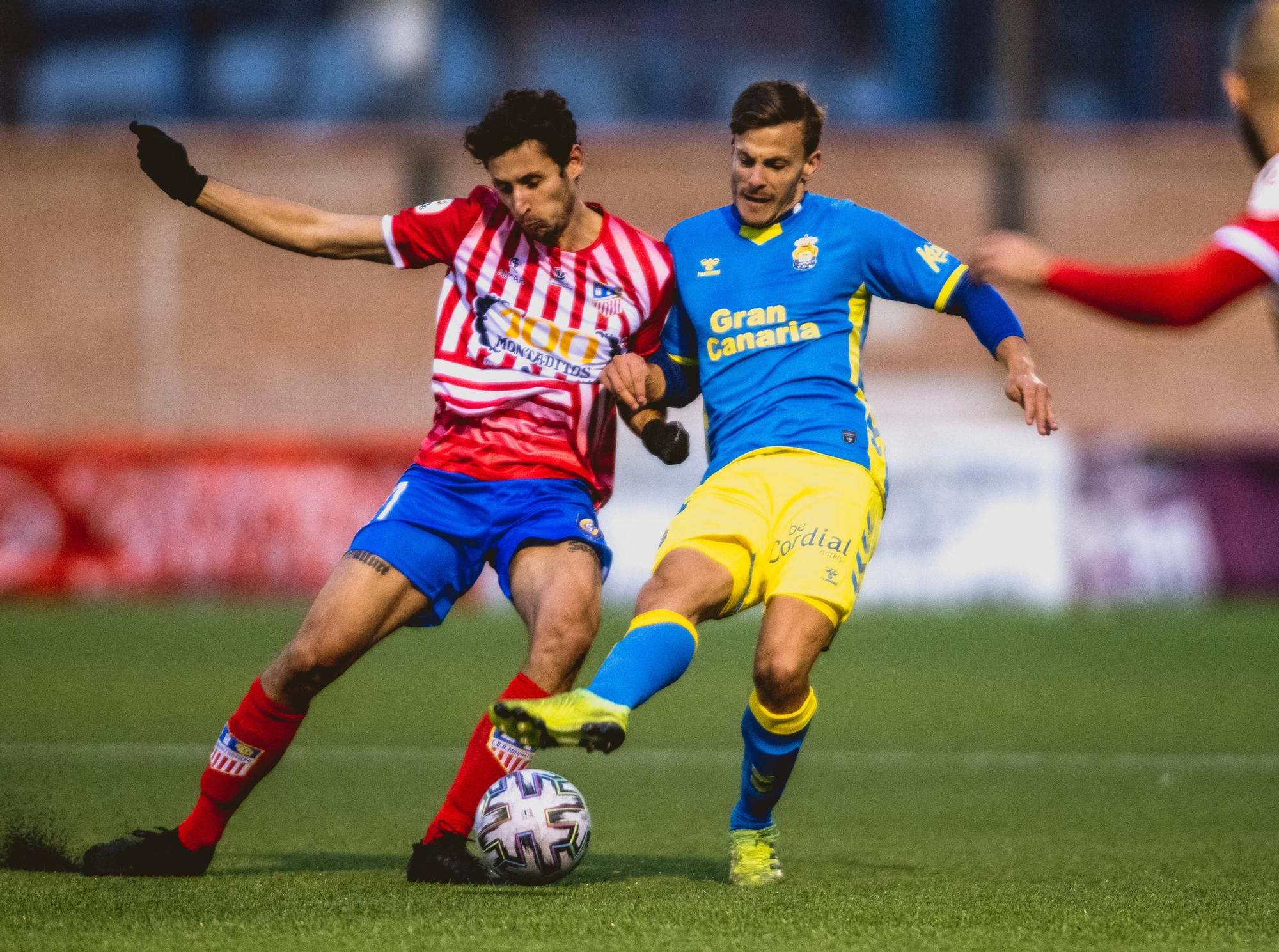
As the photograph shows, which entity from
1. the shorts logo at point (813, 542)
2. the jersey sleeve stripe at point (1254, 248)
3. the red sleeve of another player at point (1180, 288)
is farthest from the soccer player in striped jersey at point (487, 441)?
the jersey sleeve stripe at point (1254, 248)

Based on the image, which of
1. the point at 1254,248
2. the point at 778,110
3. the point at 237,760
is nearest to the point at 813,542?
the point at 778,110

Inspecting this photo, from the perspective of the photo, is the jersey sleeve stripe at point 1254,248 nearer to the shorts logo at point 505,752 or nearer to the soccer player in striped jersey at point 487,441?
the soccer player in striped jersey at point 487,441

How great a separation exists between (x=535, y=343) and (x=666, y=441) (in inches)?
23.5

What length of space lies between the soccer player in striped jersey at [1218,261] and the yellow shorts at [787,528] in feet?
3.23

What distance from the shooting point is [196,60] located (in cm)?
2405

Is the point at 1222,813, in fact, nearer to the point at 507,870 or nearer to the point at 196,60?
the point at 507,870

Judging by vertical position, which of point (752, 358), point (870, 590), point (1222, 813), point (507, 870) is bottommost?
point (870, 590)

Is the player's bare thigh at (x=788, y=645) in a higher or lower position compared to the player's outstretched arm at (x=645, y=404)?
lower

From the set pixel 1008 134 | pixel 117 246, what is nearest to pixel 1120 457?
pixel 1008 134

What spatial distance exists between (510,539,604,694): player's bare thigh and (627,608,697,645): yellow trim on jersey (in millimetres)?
320

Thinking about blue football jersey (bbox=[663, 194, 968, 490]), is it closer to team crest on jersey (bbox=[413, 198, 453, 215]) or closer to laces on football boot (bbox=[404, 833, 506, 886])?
team crest on jersey (bbox=[413, 198, 453, 215])

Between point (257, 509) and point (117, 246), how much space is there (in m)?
8.29

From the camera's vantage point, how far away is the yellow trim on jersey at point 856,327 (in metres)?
5.08

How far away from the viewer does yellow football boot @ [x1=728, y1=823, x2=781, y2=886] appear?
4.82 metres
